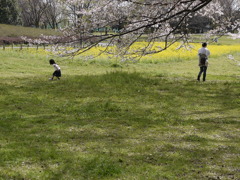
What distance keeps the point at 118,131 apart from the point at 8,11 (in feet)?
174

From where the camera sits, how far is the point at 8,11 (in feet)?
176

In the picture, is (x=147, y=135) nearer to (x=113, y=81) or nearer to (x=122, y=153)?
(x=122, y=153)

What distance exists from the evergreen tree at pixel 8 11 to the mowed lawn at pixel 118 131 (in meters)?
44.5

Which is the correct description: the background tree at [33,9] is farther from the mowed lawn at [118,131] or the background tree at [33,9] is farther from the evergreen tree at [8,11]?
the mowed lawn at [118,131]

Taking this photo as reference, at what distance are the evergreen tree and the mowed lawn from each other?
4446 cm

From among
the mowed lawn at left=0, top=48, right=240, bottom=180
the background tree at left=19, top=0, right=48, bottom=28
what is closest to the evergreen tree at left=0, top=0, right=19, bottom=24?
the background tree at left=19, top=0, right=48, bottom=28

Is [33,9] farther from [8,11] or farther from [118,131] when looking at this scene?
[118,131]

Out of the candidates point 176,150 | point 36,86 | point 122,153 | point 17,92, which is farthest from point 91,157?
point 36,86

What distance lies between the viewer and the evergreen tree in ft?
172

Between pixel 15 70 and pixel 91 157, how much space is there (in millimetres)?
14111

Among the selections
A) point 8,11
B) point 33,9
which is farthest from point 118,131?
point 33,9

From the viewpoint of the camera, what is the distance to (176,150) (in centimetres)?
575

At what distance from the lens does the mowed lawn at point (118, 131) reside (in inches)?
191

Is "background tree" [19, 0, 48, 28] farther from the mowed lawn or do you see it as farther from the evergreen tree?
the mowed lawn
